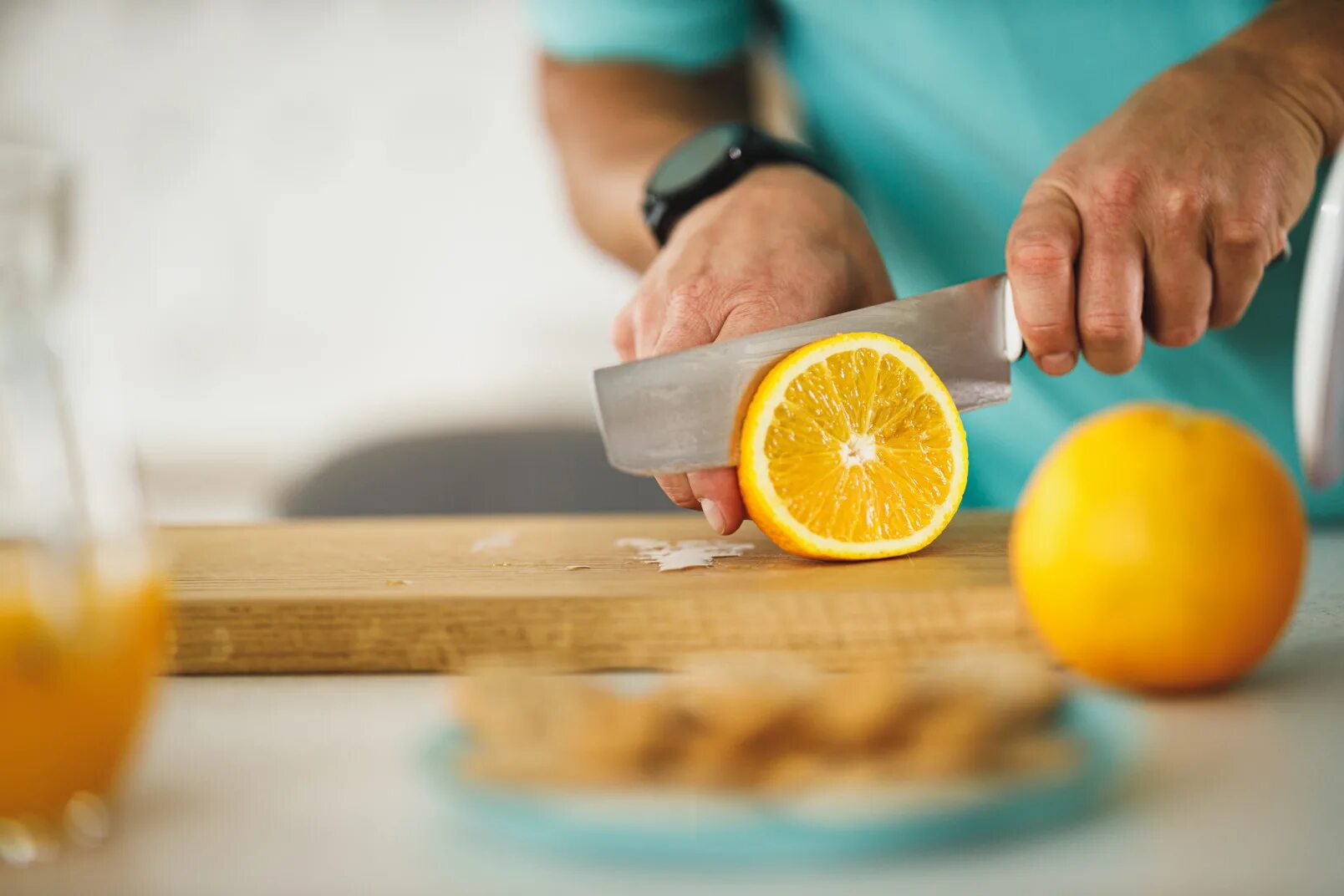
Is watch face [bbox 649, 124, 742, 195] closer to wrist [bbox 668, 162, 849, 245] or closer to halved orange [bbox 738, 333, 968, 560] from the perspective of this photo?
wrist [bbox 668, 162, 849, 245]

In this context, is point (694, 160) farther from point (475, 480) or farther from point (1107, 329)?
point (475, 480)

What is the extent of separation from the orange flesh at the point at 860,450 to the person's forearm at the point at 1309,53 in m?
0.55

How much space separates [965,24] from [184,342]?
272 cm

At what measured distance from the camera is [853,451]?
1.08 meters

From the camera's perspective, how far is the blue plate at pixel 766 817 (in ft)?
1.61

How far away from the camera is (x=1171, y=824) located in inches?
22.1

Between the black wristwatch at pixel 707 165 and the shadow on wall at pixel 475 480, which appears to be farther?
the shadow on wall at pixel 475 480

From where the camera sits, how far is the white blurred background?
3.44 meters

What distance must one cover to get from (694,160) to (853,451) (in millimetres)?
545

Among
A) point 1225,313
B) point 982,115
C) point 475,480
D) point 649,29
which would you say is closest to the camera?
point 1225,313

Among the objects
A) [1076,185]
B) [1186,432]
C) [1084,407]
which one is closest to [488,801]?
[1186,432]

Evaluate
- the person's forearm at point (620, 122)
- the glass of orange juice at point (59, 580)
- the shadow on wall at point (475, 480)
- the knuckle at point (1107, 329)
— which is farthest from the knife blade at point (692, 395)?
the shadow on wall at point (475, 480)

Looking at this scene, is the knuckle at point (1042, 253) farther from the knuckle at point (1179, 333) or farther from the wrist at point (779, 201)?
the wrist at point (779, 201)

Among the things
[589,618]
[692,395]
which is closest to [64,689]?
[589,618]
